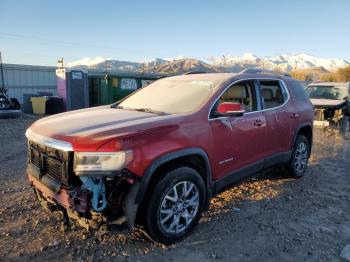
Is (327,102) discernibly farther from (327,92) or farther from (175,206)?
(175,206)

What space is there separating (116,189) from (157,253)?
0.88 meters

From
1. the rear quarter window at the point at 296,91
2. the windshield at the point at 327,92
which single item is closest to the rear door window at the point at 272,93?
the rear quarter window at the point at 296,91

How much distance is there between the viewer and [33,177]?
399cm

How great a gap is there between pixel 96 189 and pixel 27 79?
19.5 metres

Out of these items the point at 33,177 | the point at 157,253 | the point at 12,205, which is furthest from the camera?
the point at 12,205

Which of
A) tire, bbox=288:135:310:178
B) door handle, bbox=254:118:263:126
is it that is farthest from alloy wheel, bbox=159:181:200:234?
tire, bbox=288:135:310:178

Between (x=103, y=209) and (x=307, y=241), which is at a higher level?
(x=103, y=209)

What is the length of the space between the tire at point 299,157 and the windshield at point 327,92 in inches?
363

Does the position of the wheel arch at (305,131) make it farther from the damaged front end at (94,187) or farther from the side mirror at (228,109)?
the damaged front end at (94,187)

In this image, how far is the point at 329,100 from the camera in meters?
14.1

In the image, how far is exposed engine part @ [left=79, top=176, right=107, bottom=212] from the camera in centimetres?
330

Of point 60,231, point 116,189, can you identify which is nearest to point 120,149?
point 116,189

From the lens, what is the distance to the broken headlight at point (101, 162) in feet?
10.7

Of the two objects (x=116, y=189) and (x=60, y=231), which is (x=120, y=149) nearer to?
(x=116, y=189)
